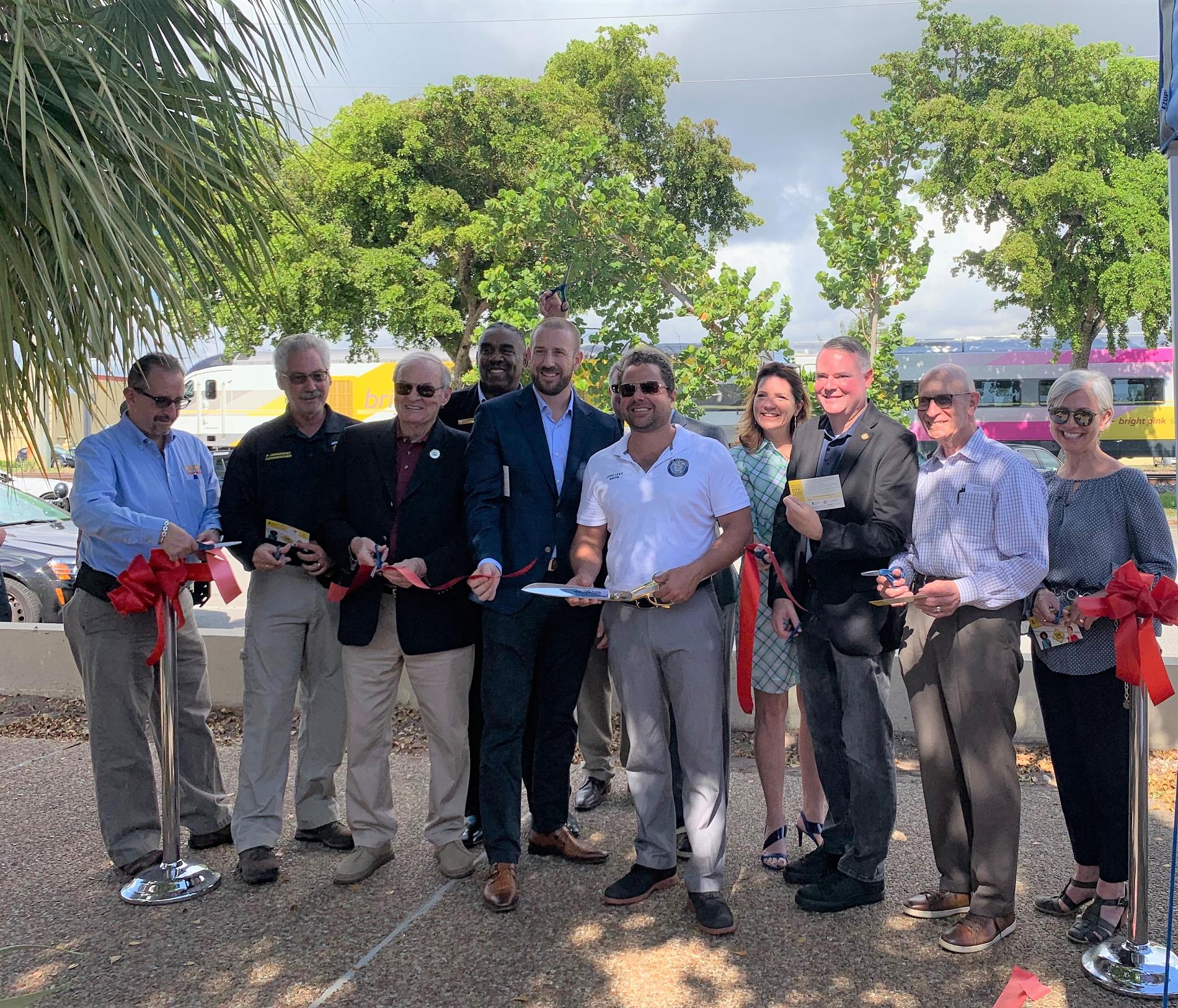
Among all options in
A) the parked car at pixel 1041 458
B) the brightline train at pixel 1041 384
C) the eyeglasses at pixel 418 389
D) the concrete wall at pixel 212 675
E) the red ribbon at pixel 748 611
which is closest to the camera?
the red ribbon at pixel 748 611

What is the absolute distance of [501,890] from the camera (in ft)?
13.4

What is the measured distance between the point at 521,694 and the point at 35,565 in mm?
6810

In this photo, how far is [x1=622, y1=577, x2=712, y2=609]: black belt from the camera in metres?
3.95

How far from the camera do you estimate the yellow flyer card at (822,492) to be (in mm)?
3787

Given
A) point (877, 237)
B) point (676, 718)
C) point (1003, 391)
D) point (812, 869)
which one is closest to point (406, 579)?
point (676, 718)

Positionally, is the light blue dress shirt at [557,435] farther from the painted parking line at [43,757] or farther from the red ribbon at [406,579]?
the painted parking line at [43,757]

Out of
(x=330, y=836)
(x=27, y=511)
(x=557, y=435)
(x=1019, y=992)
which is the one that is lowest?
(x=330, y=836)

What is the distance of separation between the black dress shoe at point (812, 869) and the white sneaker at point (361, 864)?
5.44 ft

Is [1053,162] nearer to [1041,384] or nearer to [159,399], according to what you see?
[1041,384]

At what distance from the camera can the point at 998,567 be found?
369 centimetres

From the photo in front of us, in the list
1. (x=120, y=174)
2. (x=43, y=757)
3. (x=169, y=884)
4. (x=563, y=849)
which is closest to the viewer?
(x=120, y=174)

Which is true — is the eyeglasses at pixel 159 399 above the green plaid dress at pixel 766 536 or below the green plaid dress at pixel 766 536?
above

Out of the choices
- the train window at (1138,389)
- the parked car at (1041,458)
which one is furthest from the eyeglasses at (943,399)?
the train window at (1138,389)

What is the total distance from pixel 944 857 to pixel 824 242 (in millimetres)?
5624
